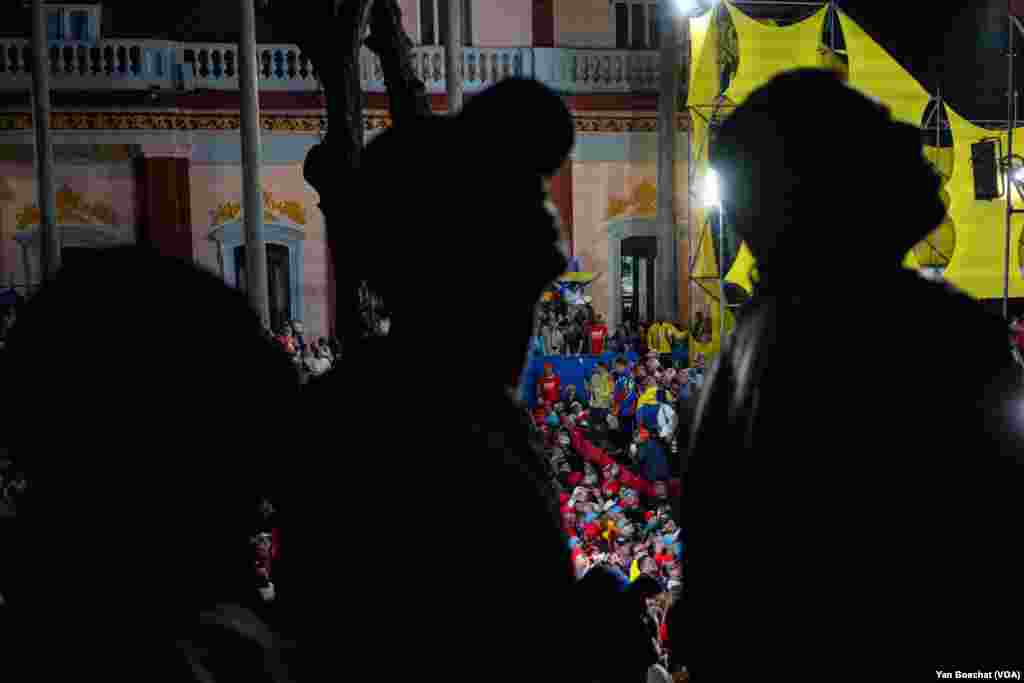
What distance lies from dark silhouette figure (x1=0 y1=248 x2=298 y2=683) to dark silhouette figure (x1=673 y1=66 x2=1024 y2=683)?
1.95 feet

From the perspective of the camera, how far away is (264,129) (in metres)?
15.4

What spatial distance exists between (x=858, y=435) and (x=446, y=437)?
474mm

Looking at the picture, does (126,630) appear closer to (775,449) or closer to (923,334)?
(775,449)

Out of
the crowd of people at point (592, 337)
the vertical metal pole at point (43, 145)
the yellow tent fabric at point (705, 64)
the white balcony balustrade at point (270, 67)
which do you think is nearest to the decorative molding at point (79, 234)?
the white balcony balustrade at point (270, 67)

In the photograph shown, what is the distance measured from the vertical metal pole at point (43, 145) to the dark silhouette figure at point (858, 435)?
12263 millimetres

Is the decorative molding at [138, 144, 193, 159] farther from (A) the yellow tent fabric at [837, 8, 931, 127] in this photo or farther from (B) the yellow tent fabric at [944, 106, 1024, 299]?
→ (B) the yellow tent fabric at [944, 106, 1024, 299]

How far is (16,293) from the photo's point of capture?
14.5 metres

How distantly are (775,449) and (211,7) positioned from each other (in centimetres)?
1623

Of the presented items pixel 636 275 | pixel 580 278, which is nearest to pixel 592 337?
pixel 580 278

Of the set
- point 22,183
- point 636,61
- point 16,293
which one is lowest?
point 16,293

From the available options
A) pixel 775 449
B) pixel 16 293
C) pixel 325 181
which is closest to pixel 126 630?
pixel 775 449

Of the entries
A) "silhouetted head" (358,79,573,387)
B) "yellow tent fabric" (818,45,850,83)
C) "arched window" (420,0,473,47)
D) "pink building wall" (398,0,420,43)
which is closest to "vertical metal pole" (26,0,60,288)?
"pink building wall" (398,0,420,43)

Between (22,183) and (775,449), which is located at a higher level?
(22,183)

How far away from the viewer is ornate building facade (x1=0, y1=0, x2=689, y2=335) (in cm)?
1485
